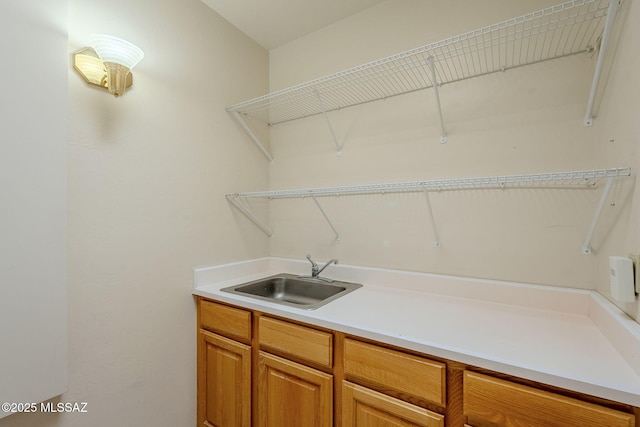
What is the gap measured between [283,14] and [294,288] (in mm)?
1826

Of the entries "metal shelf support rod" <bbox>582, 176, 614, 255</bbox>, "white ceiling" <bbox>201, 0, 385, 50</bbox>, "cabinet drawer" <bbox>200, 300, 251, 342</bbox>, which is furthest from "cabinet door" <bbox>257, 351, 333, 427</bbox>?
"white ceiling" <bbox>201, 0, 385, 50</bbox>

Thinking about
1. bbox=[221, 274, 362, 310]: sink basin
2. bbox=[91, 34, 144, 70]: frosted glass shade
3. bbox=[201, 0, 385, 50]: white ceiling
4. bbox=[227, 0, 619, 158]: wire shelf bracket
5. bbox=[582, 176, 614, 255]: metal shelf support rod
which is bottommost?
bbox=[221, 274, 362, 310]: sink basin

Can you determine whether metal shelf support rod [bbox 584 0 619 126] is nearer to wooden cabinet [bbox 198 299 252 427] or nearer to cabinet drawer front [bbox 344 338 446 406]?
cabinet drawer front [bbox 344 338 446 406]

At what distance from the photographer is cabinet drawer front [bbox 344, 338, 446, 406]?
921 millimetres

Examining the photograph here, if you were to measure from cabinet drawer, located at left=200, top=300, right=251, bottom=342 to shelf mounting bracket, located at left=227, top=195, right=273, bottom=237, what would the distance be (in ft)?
2.15

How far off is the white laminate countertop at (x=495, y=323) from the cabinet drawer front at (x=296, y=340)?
6 centimetres

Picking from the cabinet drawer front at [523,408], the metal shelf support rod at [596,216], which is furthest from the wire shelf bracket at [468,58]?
the cabinet drawer front at [523,408]

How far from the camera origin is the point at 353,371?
43.0 inches

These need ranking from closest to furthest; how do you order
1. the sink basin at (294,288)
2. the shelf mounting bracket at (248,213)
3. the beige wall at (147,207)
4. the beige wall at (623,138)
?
the beige wall at (623,138)
the beige wall at (147,207)
the sink basin at (294,288)
the shelf mounting bracket at (248,213)

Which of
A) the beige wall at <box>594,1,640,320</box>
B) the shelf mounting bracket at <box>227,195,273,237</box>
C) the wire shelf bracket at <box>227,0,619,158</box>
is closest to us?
the beige wall at <box>594,1,640,320</box>

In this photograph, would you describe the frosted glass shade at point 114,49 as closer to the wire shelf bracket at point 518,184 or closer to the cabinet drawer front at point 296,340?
the wire shelf bracket at point 518,184

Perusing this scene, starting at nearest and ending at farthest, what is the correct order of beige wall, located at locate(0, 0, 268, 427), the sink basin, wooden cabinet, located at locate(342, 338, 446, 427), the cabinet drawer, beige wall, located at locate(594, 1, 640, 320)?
1. beige wall, located at locate(594, 1, 640, 320)
2. wooden cabinet, located at locate(342, 338, 446, 427)
3. beige wall, located at locate(0, 0, 268, 427)
4. the cabinet drawer
5. the sink basin

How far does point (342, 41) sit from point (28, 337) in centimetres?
220

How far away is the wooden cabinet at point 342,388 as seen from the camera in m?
0.79
